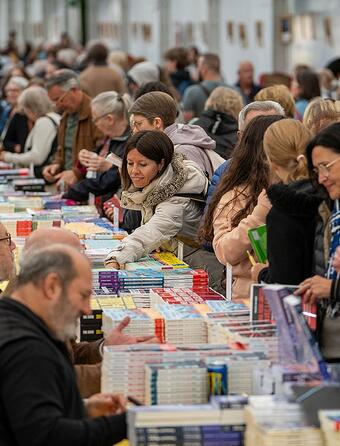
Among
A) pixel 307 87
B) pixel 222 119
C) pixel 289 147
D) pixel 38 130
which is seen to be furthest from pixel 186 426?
pixel 38 130

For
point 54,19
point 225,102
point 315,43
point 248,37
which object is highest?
point 54,19

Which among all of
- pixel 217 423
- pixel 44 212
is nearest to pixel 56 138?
pixel 44 212

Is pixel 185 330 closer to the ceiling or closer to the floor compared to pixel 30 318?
closer to the floor

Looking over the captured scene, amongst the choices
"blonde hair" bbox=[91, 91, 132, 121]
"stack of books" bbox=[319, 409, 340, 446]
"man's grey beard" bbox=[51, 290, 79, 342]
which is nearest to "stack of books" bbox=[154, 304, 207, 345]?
"man's grey beard" bbox=[51, 290, 79, 342]

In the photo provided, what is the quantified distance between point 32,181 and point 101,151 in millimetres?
1444

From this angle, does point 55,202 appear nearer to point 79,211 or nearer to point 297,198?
point 79,211

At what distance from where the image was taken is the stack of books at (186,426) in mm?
3951

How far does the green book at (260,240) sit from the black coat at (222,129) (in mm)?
4112

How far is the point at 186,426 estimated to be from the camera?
3.96 metres

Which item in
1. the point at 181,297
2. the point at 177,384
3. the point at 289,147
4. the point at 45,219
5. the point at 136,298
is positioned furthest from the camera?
the point at 45,219

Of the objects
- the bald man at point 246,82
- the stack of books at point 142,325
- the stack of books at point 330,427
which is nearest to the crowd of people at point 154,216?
the stack of books at point 142,325

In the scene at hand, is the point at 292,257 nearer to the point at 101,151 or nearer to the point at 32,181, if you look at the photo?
the point at 101,151

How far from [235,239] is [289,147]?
39.3 inches

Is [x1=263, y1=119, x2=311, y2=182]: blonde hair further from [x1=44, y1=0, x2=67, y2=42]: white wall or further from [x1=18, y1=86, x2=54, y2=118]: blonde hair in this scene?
[x1=44, y1=0, x2=67, y2=42]: white wall
